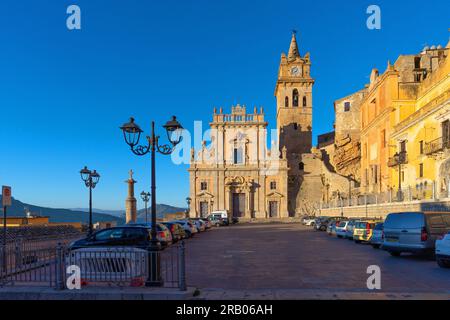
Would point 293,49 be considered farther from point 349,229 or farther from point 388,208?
point 349,229

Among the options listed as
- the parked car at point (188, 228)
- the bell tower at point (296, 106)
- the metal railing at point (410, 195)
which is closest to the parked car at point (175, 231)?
the parked car at point (188, 228)

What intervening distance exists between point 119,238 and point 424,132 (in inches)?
1048

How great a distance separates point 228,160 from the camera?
63.7 m

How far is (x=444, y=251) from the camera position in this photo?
11.5 m

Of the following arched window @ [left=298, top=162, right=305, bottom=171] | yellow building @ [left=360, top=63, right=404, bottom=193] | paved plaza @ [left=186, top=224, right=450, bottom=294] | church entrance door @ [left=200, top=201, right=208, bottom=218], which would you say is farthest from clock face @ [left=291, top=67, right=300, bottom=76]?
paved plaza @ [left=186, top=224, right=450, bottom=294]

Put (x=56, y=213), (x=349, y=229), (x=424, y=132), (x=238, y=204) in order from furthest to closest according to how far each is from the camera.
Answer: (x=56, y=213) < (x=238, y=204) < (x=424, y=132) < (x=349, y=229)

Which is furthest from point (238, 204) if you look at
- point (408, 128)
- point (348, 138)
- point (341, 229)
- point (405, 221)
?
point (405, 221)

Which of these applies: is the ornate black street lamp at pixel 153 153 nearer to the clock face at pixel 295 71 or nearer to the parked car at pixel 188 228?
the parked car at pixel 188 228

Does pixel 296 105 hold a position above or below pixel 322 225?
above

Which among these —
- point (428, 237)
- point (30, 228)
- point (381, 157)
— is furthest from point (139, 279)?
point (381, 157)

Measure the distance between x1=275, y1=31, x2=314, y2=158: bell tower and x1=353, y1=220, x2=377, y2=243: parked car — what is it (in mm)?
49538

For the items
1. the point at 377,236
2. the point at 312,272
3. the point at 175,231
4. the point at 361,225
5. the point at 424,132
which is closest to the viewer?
the point at 312,272

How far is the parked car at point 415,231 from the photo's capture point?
13609mm

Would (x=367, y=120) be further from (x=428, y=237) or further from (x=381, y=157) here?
(x=428, y=237)
